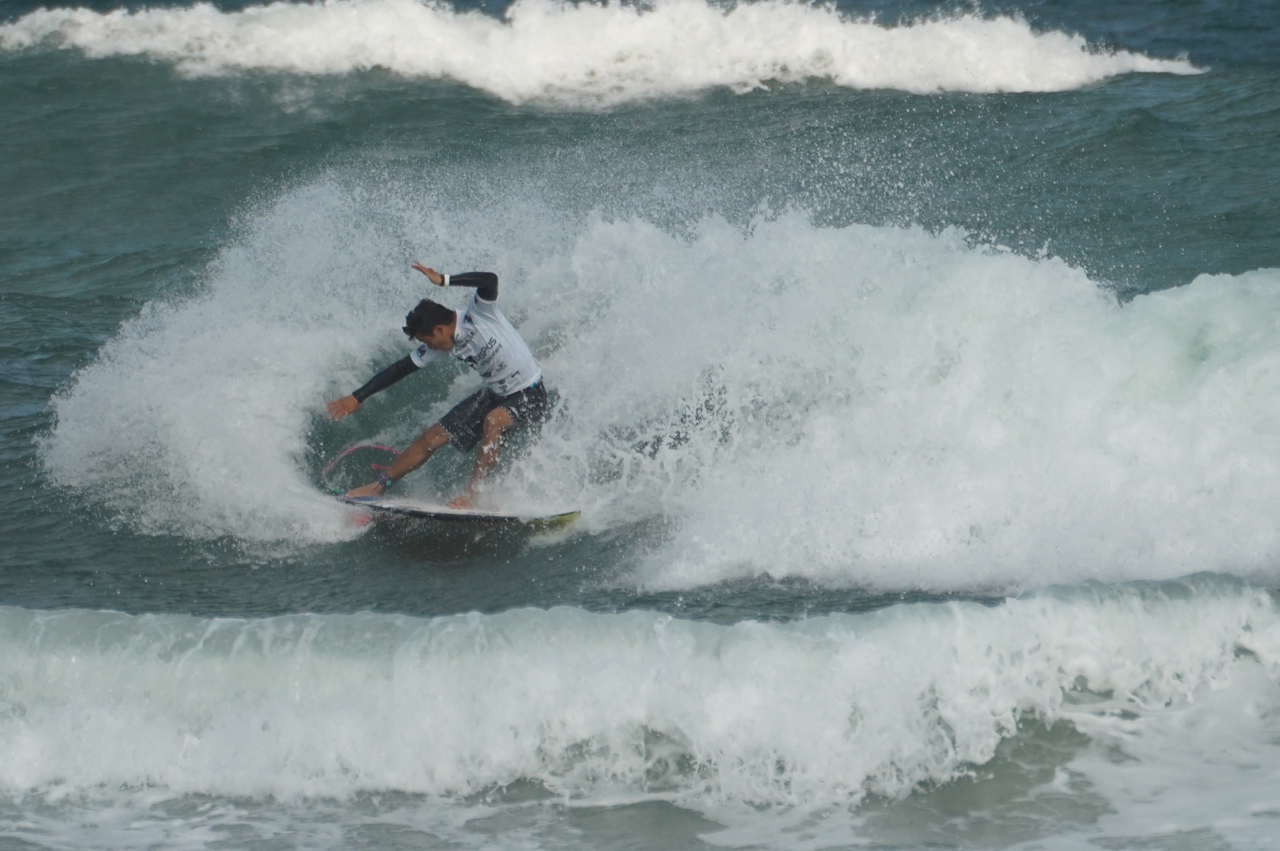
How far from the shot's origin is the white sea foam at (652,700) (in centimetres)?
534

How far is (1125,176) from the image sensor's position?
12984mm

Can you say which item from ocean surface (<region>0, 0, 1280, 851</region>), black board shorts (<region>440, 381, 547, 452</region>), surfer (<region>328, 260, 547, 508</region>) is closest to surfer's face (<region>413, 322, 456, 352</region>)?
surfer (<region>328, 260, 547, 508</region>)

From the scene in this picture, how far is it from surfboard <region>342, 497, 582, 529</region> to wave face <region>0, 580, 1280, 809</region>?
4.46ft

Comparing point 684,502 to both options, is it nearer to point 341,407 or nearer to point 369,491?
point 369,491

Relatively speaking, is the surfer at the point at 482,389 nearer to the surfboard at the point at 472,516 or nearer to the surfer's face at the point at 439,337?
the surfer's face at the point at 439,337

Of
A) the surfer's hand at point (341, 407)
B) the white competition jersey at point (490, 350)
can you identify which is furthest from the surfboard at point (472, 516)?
the white competition jersey at point (490, 350)

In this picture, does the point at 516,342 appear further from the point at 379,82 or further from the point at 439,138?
the point at 379,82

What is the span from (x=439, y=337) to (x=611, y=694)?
111 inches

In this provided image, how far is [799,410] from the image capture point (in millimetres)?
8234

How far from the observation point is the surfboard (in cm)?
738

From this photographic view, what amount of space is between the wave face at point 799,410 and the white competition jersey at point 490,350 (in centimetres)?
55

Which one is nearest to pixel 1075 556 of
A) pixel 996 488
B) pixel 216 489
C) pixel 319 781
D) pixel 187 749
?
pixel 996 488

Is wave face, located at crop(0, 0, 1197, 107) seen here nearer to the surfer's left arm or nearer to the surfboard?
the surfer's left arm

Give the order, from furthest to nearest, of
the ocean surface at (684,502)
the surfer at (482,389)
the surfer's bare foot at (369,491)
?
1. the surfer's bare foot at (369,491)
2. the surfer at (482,389)
3. the ocean surface at (684,502)
